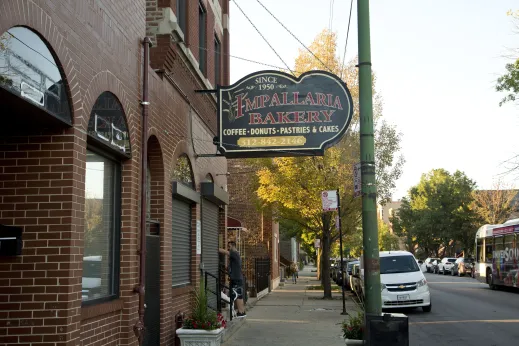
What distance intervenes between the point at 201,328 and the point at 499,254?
2159 cm

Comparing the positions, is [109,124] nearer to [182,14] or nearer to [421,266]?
[182,14]

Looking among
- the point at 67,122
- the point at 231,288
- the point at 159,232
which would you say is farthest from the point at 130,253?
the point at 231,288

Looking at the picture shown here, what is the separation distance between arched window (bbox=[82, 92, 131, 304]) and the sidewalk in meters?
4.13

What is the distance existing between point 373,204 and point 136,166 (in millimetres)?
3170

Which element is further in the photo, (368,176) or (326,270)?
(326,270)

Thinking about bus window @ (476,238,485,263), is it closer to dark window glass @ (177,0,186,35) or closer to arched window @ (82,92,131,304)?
dark window glass @ (177,0,186,35)

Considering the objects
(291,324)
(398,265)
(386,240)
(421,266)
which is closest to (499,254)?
(398,265)

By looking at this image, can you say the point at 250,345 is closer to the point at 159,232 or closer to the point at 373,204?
the point at 159,232

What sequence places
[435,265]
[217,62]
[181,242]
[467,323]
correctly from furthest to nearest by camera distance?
[435,265] < [217,62] < [467,323] < [181,242]

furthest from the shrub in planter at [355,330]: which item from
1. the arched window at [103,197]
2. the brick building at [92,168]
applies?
the arched window at [103,197]

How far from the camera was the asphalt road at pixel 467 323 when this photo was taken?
11891mm

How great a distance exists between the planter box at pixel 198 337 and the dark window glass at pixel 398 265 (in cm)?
1005

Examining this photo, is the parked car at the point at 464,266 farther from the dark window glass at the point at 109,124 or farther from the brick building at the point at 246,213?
the dark window glass at the point at 109,124

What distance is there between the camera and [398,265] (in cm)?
1853
